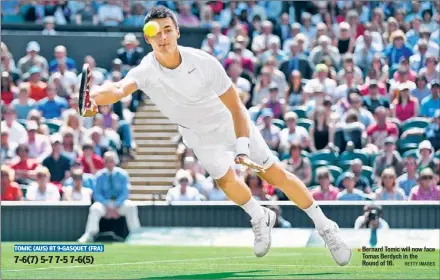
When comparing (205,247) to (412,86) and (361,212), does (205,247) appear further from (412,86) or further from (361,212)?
(412,86)

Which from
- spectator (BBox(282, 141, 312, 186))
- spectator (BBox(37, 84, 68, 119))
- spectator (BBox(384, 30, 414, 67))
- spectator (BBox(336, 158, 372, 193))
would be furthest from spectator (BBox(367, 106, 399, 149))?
spectator (BBox(37, 84, 68, 119))

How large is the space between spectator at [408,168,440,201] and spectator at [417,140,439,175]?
691 millimetres

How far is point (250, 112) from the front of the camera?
19.7 metres

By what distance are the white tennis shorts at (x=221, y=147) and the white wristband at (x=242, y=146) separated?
0.63 metres

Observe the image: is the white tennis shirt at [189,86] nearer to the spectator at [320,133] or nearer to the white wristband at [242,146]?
the white wristband at [242,146]

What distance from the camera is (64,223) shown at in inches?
680

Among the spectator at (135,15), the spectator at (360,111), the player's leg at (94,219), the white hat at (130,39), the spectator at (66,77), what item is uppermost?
the spectator at (135,15)

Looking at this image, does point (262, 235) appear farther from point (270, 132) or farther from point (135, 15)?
point (135, 15)

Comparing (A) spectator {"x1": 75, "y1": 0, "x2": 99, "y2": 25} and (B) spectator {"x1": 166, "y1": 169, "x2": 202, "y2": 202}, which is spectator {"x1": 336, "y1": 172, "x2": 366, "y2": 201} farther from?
(A) spectator {"x1": 75, "y1": 0, "x2": 99, "y2": 25}

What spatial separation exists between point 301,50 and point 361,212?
516 centimetres

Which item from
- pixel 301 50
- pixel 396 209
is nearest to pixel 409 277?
pixel 396 209

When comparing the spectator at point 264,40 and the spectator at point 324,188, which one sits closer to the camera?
the spectator at point 324,188

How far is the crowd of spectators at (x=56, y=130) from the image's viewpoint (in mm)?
17812

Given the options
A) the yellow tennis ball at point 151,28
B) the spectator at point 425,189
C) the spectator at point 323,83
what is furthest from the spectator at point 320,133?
the yellow tennis ball at point 151,28
